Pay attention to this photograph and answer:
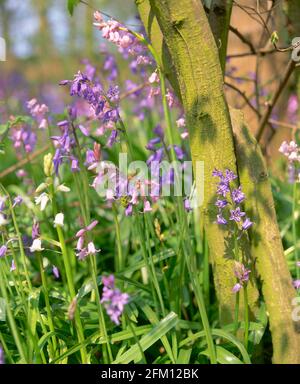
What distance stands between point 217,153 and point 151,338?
67 centimetres

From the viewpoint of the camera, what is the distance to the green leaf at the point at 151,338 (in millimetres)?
1895

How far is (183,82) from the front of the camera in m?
1.96

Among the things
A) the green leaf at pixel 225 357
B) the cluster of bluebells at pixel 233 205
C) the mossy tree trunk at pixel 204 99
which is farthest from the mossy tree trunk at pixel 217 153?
the green leaf at pixel 225 357

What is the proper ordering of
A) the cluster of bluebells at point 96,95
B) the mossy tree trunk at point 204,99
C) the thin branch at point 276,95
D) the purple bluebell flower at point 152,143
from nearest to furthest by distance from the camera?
1. the cluster of bluebells at point 96,95
2. the mossy tree trunk at point 204,99
3. the purple bluebell flower at point 152,143
4. the thin branch at point 276,95

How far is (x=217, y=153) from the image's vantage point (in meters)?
2.02

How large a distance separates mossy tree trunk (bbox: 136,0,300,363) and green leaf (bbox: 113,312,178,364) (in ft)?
1.00

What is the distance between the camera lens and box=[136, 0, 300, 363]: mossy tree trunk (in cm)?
189

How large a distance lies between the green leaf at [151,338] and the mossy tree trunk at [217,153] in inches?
12.0

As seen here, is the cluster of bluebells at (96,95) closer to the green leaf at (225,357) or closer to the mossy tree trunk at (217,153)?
the mossy tree trunk at (217,153)

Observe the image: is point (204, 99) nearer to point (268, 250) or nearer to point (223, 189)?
point (223, 189)

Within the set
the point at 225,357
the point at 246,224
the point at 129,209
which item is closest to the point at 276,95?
the point at 246,224

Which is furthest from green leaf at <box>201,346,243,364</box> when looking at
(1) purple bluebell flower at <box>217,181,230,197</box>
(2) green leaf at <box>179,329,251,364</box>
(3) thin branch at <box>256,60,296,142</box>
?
(3) thin branch at <box>256,60,296,142</box>

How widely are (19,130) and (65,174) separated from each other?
0.86 m
